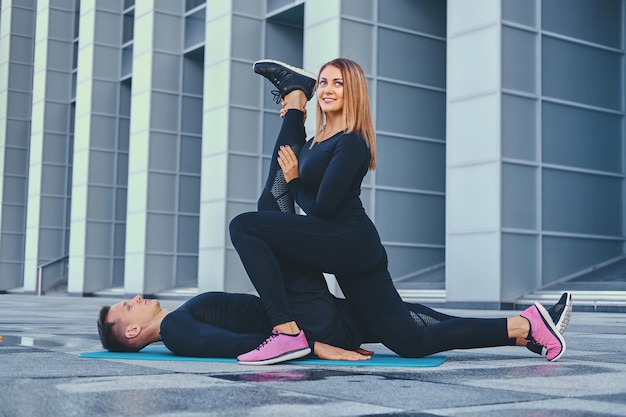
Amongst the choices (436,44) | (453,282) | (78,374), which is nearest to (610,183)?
(453,282)

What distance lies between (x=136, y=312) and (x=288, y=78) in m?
1.50

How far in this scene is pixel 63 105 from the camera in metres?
30.3

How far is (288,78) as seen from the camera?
4730 mm

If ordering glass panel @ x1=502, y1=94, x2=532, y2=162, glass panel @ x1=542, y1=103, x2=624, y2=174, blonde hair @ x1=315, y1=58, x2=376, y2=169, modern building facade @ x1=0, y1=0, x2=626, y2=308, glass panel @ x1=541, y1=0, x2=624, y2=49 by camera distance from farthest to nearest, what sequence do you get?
glass panel @ x1=541, y1=0, x2=624, y2=49, glass panel @ x1=542, y1=103, x2=624, y2=174, modern building facade @ x1=0, y1=0, x2=626, y2=308, glass panel @ x1=502, y1=94, x2=532, y2=162, blonde hair @ x1=315, y1=58, x2=376, y2=169

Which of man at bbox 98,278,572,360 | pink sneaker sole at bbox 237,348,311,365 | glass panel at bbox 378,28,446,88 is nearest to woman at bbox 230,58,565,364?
pink sneaker sole at bbox 237,348,311,365

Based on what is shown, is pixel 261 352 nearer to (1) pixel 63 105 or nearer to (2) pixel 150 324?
(2) pixel 150 324

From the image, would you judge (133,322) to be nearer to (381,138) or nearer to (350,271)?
(350,271)

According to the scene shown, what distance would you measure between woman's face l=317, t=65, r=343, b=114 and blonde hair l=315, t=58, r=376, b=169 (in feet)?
0.09

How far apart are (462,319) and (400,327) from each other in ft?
1.16

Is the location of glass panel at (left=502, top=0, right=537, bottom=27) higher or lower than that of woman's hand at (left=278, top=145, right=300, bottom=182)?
higher

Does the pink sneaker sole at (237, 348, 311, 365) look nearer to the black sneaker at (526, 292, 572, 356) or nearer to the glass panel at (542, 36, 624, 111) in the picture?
the black sneaker at (526, 292, 572, 356)

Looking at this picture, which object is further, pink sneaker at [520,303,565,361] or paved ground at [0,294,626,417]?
pink sneaker at [520,303,565,361]

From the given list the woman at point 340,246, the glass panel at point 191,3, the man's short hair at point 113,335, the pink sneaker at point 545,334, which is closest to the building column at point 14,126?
the glass panel at point 191,3

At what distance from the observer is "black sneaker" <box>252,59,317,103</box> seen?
4.71 m
